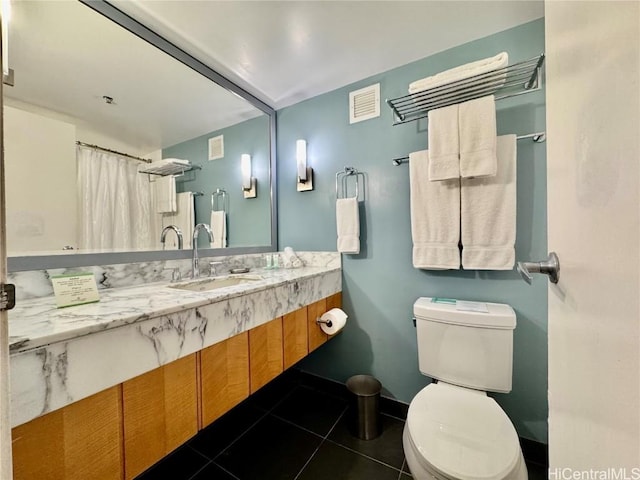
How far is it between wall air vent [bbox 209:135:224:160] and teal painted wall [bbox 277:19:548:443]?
465 millimetres

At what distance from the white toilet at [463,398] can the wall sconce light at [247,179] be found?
1414 millimetres

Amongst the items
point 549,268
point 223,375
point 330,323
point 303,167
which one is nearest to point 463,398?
point 330,323

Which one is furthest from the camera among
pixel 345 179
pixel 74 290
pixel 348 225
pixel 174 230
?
pixel 345 179

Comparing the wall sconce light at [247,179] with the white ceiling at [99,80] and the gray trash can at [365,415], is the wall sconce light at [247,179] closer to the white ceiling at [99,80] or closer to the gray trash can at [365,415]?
the white ceiling at [99,80]

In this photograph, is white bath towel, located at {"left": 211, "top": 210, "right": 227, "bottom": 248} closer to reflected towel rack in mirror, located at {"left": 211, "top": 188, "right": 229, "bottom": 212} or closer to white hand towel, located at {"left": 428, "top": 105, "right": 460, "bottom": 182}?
reflected towel rack in mirror, located at {"left": 211, "top": 188, "right": 229, "bottom": 212}

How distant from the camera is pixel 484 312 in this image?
1.18 m

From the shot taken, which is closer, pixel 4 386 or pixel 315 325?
pixel 4 386

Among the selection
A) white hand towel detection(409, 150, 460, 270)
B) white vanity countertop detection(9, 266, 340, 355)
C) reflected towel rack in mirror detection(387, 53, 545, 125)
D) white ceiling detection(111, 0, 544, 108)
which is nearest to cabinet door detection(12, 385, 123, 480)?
white vanity countertop detection(9, 266, 340, 355)

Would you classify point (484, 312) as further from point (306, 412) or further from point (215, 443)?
point (215, 443)

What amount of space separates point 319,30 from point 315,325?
1.60 m

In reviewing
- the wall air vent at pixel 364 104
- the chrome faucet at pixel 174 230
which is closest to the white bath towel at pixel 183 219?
the chrome faucet at pixel 174 230

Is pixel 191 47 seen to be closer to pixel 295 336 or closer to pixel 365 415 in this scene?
pixel 295 336

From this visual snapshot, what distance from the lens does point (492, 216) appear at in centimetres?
123

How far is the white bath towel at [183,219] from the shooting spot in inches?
54.4
